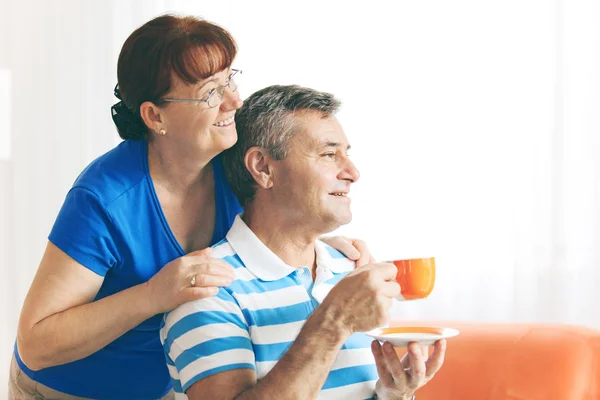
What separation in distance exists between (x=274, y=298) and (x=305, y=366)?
307 mm

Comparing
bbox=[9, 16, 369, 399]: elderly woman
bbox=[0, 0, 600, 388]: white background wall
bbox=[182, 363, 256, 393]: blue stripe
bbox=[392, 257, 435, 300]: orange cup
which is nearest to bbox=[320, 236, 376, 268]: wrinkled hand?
bbox=[9, 16, 369, 399]: elderly woman

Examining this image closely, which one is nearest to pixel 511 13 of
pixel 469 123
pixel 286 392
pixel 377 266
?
pixel 469 123

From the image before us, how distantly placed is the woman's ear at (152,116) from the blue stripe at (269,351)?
556 millimetres

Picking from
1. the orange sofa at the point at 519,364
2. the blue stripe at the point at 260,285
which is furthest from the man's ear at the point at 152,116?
the orange sofa at the point at 519,364

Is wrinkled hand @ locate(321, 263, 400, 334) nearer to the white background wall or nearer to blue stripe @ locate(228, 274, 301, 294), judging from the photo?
blue stripe @ locate(228, 274, 301, 294)

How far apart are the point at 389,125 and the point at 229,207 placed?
1.84 m

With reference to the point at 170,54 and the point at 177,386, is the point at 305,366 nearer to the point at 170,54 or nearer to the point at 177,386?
the point at 177,386

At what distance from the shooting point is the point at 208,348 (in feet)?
5.21

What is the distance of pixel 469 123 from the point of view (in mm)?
3547

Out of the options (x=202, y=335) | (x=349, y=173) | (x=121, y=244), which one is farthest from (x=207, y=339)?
(x=349, y=173)

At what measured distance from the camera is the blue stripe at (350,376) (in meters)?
1.77

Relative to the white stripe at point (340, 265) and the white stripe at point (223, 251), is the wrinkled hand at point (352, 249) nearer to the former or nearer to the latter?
the white stripe at point (340, 265)

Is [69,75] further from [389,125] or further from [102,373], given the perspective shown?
[102,373]

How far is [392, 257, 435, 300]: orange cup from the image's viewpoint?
1.58 meters
